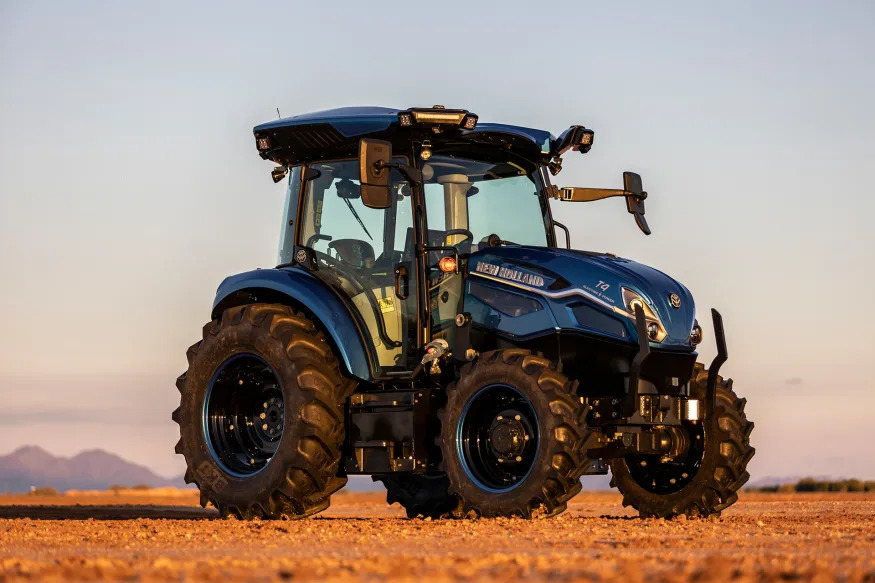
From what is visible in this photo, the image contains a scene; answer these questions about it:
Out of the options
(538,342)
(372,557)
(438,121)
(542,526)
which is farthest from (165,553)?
(438,121)

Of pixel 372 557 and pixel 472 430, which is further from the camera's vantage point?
pixel 472 430

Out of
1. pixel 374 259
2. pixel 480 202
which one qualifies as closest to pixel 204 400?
pixel 374 259

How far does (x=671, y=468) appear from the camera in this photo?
40.7 feet

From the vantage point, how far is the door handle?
12.2m

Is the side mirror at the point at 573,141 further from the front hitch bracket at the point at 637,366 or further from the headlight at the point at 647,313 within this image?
the front hitch bracket at the point at 637,366

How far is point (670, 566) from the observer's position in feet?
23.2

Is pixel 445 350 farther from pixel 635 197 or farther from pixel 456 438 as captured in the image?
pixel 635 197

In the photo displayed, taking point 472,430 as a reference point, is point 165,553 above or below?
below

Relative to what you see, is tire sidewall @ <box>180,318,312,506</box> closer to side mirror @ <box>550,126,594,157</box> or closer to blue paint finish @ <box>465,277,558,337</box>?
blue paint finish @ <box>465,277,558,337</box>

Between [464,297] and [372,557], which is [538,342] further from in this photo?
[372,557]

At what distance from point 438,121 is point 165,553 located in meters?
4.84

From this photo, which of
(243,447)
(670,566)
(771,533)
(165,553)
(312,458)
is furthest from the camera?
(243,447)

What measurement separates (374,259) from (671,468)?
3094mm

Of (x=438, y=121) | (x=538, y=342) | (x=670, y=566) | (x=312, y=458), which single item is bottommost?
(x=670, y=566)
